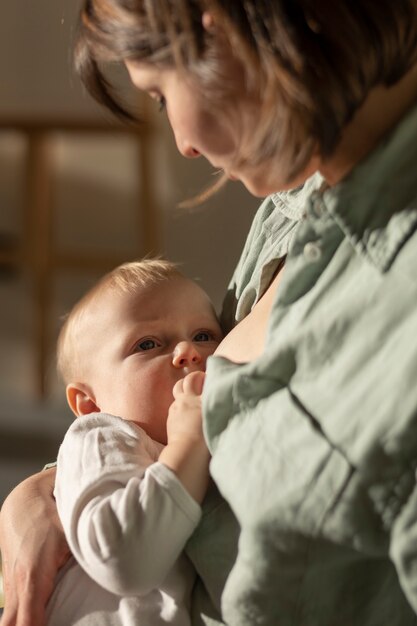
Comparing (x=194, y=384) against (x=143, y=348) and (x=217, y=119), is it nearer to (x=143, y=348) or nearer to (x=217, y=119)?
(x=143, y=348)

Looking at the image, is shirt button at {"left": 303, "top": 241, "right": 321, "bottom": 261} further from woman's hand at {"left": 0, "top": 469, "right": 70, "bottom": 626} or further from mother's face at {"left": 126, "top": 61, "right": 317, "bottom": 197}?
woman's hand at {"left": 0, "top": 469, "right": 70, "bottom": 626}

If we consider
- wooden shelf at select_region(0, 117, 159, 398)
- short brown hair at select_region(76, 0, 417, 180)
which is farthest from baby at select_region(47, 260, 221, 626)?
wooden shelf at select_region(0, 117, 159, 398)

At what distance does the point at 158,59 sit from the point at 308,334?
27 centimetres

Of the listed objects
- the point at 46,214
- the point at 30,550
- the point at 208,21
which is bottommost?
the point at 46,214

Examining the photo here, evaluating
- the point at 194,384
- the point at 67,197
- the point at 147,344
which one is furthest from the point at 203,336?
the point at 67,197

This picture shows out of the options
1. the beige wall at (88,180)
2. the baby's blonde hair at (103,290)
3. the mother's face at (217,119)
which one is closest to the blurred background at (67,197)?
the beige wall at (88,180)

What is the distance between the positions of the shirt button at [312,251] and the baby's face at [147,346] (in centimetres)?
31

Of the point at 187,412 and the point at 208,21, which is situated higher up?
the point at 208,21

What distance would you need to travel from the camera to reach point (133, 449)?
1120 millimetres

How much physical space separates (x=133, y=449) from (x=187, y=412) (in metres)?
A: 0.08

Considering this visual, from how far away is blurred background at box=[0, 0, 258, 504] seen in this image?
4520mm

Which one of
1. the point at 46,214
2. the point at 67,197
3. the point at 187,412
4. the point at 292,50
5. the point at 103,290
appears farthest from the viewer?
the point at 67,197

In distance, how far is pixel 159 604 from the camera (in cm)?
107

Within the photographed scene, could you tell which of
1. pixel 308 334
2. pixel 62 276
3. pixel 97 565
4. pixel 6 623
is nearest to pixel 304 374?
pixel 308 334
